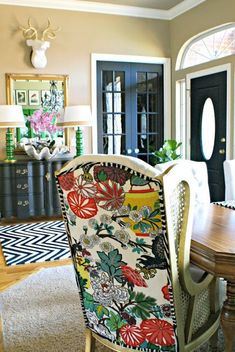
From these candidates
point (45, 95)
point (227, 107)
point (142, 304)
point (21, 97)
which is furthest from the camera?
point (45, 95)

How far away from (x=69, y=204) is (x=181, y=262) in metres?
0.48

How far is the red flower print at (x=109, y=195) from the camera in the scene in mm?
1298

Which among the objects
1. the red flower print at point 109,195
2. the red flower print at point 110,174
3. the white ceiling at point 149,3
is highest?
the white ceiling at point 149,3

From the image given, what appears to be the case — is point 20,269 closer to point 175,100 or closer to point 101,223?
point 101,223

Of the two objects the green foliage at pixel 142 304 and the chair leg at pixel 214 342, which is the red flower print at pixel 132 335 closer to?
the green foliage at pixel 142 304

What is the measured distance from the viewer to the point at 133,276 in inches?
54.8

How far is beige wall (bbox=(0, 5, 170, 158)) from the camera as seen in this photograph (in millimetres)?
5164

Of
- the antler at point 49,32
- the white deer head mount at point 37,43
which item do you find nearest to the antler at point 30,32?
the white deer head mount at point 37,43

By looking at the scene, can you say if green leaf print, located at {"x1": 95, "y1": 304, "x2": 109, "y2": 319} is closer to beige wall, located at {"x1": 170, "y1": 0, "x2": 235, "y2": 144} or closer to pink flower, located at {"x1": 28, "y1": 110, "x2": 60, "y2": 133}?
beige wall, located at {"x1": 170, "y1": 0, "x2": 235, "y2": 144}

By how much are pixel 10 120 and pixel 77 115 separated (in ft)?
2.87

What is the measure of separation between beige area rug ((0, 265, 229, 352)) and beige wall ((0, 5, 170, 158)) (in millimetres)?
2784

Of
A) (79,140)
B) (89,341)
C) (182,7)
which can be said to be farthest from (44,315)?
(182,7)

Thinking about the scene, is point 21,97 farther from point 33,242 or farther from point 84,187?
point 84,187

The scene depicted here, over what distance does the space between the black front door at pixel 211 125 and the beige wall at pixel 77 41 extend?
1.11 metres
